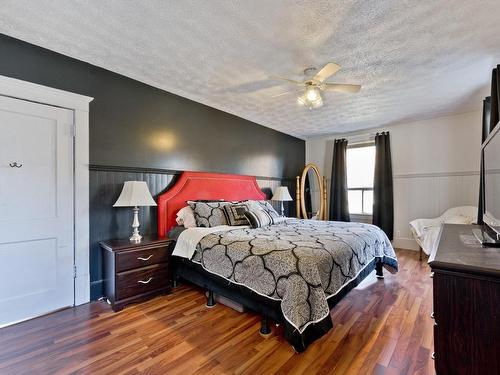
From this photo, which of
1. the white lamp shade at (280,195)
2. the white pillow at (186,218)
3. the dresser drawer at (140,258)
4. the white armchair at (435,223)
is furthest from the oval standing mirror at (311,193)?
the dresser drawer at (140,258)

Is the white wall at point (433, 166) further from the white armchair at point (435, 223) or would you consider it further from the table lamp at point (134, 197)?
the table lamp at point (134, 197)

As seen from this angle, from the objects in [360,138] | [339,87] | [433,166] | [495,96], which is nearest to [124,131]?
[339,87]

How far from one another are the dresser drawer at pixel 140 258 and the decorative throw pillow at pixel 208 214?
51cm

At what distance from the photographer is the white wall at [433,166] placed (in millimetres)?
4039

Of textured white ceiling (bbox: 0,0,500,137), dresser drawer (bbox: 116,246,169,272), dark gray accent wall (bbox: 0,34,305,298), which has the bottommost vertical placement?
dresser drawer (bbox: 116,246,169,272)

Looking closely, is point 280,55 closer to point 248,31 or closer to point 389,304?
point 248,31

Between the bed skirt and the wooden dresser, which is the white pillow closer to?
the bed skirt


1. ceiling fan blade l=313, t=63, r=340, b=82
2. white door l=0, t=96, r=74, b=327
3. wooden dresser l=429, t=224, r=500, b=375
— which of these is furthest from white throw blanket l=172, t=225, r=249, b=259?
wooden dresser l=429, t=224, r=500, b=375

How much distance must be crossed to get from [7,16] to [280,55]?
86.0 inches

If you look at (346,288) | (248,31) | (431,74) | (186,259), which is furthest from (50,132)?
(431,74)

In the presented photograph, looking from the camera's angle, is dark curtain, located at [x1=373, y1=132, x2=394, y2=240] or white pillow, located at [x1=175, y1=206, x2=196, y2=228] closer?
white pillow, located at [x1=175, y1=206, x2=196, y2=228]

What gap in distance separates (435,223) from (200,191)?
3.64 meters

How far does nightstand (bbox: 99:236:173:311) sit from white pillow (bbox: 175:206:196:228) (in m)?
0.32

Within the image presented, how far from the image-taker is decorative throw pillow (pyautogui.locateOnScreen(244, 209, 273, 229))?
10.0 feet
